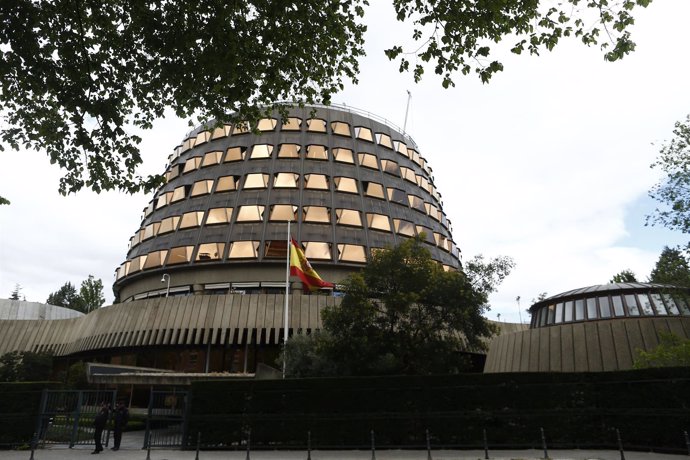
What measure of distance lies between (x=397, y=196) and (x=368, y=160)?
5897 mm

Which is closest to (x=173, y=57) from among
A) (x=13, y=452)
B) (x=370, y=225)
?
(x=13, y=452)

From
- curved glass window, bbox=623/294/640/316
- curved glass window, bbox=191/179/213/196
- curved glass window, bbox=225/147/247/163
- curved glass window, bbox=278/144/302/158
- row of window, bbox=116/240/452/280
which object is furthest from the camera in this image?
curved glass window, bbox=225/147/247/163

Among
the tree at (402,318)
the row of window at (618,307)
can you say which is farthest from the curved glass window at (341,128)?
the row of window at (618,307)

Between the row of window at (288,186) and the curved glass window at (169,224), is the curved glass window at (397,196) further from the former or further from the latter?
the curved glass window at (169,224)

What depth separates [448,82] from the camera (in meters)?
14.6

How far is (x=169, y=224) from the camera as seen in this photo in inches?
2005

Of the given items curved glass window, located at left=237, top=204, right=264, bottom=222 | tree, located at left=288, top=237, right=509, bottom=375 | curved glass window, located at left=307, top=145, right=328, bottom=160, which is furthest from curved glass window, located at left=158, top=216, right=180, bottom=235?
tree, located at left=288, top=237, right=509, bottom=375

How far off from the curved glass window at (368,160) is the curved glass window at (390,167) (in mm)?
1005

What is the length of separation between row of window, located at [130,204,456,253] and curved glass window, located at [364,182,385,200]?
3.14m

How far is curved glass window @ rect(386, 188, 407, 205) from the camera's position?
5371cm

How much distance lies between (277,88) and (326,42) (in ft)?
7.92

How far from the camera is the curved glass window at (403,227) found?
5078cm

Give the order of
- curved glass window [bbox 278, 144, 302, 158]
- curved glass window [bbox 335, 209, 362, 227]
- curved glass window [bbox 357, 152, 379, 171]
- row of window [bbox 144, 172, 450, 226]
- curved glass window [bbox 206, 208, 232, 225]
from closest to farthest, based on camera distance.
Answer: curved glass window [bbox 206, 208, 232, 225]
curved glass window [bbox 335, 209, 362, 227]
row of window [bbox 144, 172, 450, 226]
curved glass window [bbox 278, 144, 302, 158]
curved glass window [bbox 357, 152, 379, 171]

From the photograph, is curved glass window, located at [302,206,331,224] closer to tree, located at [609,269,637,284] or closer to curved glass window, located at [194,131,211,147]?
curved glass window, located at [194,131,211,147]
